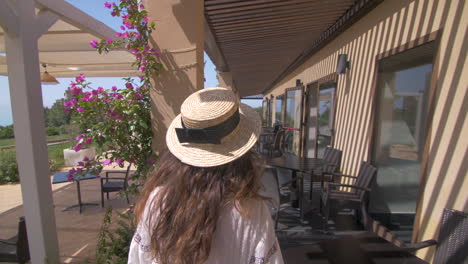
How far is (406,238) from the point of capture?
2492mm

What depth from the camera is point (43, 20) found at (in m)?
1.89

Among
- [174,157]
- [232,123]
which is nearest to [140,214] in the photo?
[174,157]

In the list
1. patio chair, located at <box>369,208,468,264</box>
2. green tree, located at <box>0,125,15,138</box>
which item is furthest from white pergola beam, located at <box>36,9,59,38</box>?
green tree, located at <box>0,125,15,138</box>

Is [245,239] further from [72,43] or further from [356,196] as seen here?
[72,43]

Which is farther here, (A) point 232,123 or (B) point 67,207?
(B) point 67,207

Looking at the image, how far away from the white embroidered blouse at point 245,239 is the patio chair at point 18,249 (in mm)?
2083

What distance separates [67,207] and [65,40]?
269cm

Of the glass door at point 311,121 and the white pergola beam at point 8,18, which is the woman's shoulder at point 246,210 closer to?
the white pergola beam at point 8,18

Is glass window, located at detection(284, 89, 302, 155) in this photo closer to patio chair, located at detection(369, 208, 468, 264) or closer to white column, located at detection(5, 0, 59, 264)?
patio chair, located at detection(369, 208, 468, 264)

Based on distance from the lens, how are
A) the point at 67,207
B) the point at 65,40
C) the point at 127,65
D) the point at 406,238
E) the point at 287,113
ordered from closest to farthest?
the point at 406,238
the point at 65,40
the point at 67,207
the point at 127,65
the point at 287,113

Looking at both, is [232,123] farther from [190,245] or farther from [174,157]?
[190,245]

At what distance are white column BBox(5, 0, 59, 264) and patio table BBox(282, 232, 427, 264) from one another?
202 cm

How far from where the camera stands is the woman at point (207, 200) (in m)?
0.71

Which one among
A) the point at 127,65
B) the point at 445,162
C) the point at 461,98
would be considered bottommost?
the point at 445,162
